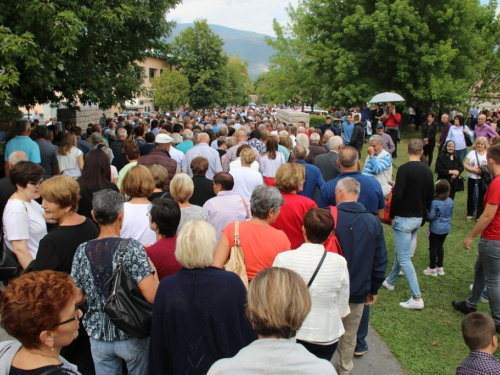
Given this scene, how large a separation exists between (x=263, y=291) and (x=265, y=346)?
0.86ft

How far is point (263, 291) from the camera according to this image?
6.55ft

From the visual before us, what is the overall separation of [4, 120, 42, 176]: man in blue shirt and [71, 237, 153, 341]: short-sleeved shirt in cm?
527

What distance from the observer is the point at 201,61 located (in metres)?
49.1

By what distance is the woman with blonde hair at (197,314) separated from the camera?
8.62 feet

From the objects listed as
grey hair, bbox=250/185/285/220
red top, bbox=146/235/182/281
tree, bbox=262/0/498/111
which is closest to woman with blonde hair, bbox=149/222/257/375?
red top, bbox=146/235/182/281

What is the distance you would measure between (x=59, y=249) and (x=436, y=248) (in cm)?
528

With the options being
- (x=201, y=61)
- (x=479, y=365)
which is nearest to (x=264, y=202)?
(x=479, y=365)

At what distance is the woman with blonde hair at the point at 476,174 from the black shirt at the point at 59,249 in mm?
7272

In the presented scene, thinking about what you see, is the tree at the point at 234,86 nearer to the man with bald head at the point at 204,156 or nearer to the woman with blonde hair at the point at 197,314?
the man with bald head at the point at 204,156

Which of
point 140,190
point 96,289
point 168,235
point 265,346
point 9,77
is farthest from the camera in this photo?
point 9,77

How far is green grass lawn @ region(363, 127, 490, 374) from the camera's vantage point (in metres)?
4.44

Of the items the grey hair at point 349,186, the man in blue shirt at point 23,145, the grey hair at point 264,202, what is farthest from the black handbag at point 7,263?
the man in blue shirt at point 23,145

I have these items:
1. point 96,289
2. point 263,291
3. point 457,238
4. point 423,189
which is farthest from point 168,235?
point 457,238

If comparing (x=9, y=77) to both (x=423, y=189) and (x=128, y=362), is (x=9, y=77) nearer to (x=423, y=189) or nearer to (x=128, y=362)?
(x=128, y=362)
